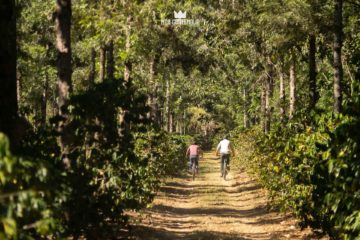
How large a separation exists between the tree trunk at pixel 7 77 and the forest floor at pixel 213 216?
5.08m

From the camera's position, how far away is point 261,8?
57.1ft

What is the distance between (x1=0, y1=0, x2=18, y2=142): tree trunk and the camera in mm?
6246

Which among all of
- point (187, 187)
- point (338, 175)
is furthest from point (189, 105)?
point (338, 175)

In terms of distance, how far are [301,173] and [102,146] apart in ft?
12.4

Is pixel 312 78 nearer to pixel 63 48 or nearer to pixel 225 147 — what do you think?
pixel 225 147

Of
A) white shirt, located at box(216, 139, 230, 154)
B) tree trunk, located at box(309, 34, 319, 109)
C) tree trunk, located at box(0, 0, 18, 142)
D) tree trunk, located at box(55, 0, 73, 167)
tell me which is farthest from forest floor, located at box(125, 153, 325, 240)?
tree trunk, located at box(0, 0, 18, 142)

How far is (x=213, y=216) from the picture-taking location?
50.3 ft

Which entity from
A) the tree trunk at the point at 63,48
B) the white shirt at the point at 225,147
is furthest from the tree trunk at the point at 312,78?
the tree trunk at the point at 63,48

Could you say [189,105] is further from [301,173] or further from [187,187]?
[301,173]

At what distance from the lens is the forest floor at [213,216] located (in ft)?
41.5

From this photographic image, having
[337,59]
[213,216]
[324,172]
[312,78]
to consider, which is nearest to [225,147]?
[312,78]

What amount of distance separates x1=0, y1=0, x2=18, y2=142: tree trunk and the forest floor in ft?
16.7

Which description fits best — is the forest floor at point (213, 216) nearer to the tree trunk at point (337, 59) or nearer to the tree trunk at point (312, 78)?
the tree trunk at point (337, 59)

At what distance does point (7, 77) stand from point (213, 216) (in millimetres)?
9713
